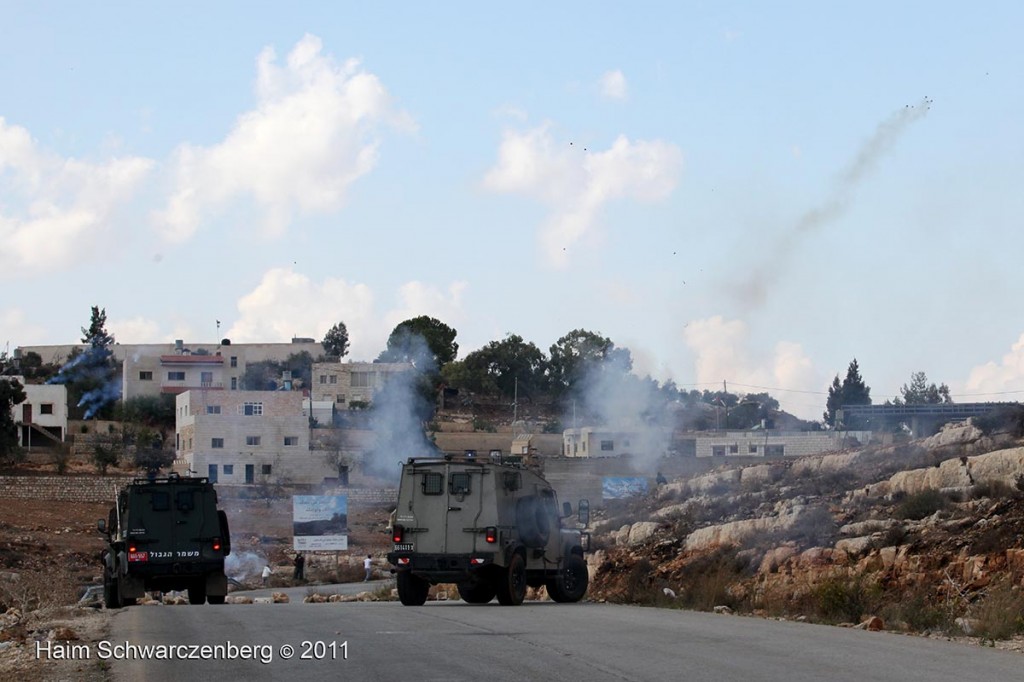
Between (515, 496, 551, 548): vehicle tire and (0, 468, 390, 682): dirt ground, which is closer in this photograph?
(0, 468, 390, 682): dirt ground

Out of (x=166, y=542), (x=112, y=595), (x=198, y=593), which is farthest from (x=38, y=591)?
(x=166, y=542)

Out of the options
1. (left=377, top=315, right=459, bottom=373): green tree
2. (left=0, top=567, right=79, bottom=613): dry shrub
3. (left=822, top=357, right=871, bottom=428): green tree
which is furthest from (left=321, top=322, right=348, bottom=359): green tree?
(left=0, top=567, right=79, bottom=613): dry shrub

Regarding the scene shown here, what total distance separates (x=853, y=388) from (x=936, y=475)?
79119mm

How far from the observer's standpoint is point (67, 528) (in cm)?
6250

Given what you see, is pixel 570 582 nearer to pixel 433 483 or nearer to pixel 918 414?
pixel 433 483

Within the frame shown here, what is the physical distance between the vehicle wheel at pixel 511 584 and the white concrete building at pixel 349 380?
83.3 metres

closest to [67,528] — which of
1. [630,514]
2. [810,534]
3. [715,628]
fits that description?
[630,514]

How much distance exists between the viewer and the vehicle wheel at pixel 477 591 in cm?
2578

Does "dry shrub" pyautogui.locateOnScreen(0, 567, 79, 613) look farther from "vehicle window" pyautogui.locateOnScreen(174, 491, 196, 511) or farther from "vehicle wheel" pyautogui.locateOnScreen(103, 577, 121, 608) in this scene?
"vehicle window" pyautogui.locateOnScreen(174, 491, 196, 511)

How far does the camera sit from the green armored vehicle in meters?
29.1

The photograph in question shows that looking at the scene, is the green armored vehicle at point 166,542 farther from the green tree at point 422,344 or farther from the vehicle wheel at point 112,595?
the green tree at point 422,344

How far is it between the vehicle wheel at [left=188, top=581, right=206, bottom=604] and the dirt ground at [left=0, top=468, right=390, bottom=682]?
8.15ft

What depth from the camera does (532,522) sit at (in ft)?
86.3

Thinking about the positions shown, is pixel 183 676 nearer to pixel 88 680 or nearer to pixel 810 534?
pixel 88 680
